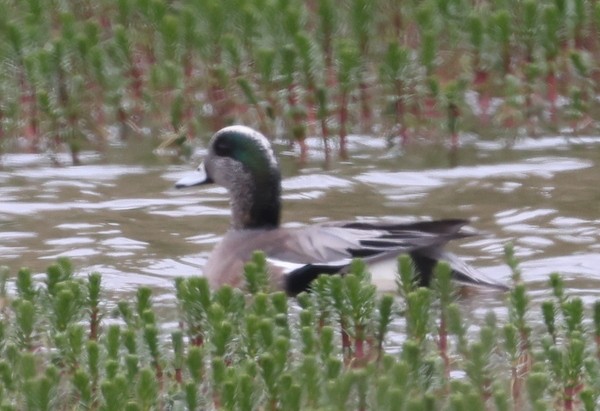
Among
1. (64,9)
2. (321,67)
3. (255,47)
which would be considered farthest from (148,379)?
(64,9)

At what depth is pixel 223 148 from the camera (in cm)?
927

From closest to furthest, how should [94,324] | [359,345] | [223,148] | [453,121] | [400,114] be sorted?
[359,345] < [94,324] < [223,148] < [453,121] < [400,114]

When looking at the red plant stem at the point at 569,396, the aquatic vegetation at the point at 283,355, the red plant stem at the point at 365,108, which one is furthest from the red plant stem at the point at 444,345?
the red plant stem at the point at 365,108

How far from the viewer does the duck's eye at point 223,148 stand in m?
9.23

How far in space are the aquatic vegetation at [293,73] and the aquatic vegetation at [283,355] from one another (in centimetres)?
A: 429

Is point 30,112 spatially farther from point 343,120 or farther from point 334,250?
point 334,250

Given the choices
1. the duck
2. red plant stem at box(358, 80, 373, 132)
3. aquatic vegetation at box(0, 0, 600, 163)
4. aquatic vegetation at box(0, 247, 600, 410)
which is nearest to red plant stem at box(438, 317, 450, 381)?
aquatic vegetation at box(0, 247, 600, 410)

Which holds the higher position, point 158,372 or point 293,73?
point 293,73

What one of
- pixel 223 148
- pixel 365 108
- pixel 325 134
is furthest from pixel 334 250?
pixel 365 108

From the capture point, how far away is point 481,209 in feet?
32.5

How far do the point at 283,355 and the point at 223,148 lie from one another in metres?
3.87

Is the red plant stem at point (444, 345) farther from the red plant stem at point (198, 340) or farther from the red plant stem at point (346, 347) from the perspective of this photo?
the red plant stem at point (198, 340)

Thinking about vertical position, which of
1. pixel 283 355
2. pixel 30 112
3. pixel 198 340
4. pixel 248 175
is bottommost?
pixel 198 340

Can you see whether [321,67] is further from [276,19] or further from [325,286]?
[325,286]
